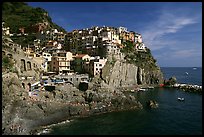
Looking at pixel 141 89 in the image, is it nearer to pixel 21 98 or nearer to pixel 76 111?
pixel 76 111

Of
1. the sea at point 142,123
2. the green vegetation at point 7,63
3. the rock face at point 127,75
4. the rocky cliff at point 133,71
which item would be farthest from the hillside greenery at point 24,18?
the sea at point 142,123

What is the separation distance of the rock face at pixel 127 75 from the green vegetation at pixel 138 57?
2.84 ft

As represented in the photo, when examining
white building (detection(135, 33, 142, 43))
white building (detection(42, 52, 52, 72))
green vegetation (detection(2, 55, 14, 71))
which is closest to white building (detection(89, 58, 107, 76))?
white building (detection(42, 52, 52, 72))

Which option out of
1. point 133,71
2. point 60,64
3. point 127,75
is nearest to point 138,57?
point 133,71

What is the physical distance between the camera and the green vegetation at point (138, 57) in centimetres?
3948

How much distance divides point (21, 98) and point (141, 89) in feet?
70.5

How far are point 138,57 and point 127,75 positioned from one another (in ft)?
17.5

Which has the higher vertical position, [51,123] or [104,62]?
[104,62]

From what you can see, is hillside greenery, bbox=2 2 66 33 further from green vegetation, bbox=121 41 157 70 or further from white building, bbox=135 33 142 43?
green vegetation, bbox=121 41 157 70

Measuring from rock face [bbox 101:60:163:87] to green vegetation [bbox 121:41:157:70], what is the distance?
0.87 metres

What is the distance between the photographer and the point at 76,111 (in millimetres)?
21516

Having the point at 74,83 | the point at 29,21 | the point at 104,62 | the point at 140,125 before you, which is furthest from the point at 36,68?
the point at 29,21

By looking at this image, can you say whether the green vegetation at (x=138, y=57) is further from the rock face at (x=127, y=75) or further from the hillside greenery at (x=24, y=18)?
the hillside greenery at (x=24, y=18)

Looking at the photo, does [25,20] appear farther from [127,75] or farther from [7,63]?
[7,63]
